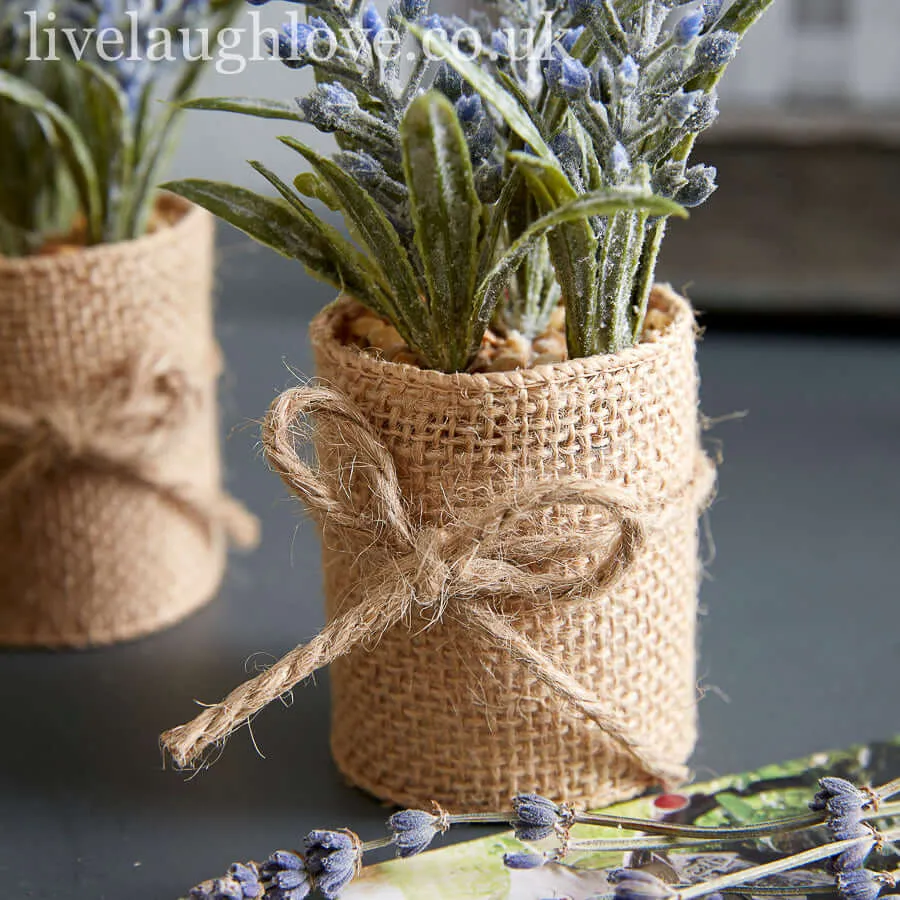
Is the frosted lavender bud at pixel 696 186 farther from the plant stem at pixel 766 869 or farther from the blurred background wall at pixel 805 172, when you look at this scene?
the blurred background wall at pixel 805 172

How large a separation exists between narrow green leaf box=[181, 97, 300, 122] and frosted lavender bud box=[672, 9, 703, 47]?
0.16 m

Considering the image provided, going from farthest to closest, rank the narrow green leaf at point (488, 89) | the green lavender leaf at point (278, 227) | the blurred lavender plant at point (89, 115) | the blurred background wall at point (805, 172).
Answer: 1. the blurred background wall at point (805, 172)
2. the blurred lavender plant at point (89, 115)
3. the green lavender leaf at point (278, 227)
4. the narrow green leaf at point (488, 89)

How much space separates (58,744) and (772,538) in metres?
0.45

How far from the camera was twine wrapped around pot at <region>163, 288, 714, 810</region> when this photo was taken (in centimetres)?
49

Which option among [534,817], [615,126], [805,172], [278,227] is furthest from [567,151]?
[805,172]

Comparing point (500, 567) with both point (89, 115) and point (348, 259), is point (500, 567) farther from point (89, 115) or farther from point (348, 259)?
point (89, 115)

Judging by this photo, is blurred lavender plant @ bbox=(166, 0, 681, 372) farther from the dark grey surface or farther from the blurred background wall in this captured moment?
the blurred background wall

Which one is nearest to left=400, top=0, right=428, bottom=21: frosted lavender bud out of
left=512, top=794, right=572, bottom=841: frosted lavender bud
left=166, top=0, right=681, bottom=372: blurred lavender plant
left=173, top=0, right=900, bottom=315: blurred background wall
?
left=166, top=0, right=681, bottom=372: blurred lavender plant

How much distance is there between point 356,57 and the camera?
0.49 meters

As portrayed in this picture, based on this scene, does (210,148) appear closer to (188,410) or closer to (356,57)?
(188,410)

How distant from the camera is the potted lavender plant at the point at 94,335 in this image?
2.15ft

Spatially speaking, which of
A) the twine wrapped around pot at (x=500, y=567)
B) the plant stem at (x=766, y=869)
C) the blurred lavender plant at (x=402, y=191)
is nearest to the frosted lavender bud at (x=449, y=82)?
the blurred lavender plant at (x=402, y=191)

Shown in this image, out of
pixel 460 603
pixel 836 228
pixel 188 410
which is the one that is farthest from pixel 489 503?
pixel 836 228

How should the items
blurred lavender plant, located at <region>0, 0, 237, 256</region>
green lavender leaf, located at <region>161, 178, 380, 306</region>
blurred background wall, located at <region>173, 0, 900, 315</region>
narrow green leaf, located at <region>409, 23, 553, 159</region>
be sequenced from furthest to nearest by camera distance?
blurred background wall, located at <region>173, 0, 900, 315</region> → blurred lavender plant, located at <region>0, 0, 237, 256</region> → green lavender leaf, located at <region>161, 178, 380, 306</region> → narrow green leaf, located at <region>409, 23, 553, 159</region>
